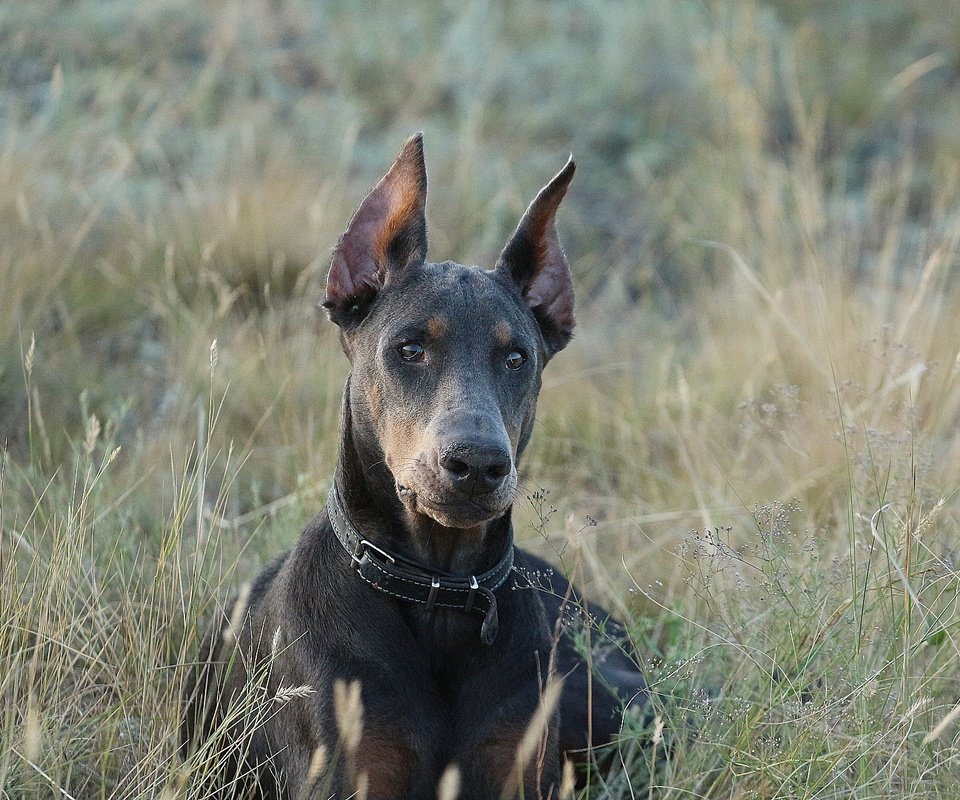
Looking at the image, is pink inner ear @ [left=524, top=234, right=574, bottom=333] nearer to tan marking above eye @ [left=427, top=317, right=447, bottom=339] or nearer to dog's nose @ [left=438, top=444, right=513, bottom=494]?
tan marking above eye @ [left=427, top=317, right=447, bottom=339]

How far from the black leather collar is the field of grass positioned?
1.30 feet

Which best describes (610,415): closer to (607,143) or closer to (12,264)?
(12,264)

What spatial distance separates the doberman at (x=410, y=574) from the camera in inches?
127

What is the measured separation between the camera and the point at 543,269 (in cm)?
402

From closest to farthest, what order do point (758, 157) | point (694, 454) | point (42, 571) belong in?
point (42, 571) → point (694, 454) → point (758, 157)

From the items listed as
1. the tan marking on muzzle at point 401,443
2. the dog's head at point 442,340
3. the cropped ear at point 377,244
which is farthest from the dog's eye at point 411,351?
the cropped ear at point 377,244

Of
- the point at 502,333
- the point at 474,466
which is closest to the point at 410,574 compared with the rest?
the point at 474,466

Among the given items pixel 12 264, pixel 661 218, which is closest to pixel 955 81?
pixel 661 218

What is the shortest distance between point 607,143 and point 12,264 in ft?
19.0

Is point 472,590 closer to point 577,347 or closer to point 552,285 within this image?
point 552,285

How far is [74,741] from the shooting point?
10.9 ft

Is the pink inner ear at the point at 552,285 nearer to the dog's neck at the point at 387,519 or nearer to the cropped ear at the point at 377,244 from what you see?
the cropped ear at the point at 377,244

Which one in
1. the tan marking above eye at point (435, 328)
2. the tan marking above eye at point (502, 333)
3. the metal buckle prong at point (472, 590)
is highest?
the tan marking above eye at point (435, 328)

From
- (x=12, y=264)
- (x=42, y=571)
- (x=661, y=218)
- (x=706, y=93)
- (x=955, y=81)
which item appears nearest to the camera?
(x=42, y=571)
